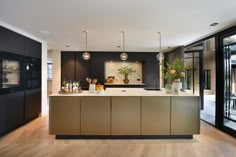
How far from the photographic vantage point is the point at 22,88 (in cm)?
478

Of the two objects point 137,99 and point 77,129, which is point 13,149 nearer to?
point 77,129

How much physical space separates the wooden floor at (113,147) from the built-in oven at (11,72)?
3.59 feet

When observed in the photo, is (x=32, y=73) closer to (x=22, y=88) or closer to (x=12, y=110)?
(x=22, y=88)

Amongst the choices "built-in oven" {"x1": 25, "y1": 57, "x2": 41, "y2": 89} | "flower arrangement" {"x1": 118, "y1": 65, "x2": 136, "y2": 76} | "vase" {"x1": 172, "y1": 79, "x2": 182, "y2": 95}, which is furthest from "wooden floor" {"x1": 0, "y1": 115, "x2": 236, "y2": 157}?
"flower arrangement" {"x1": 118, "y1": 65, "x2": 136, "y2": 76}

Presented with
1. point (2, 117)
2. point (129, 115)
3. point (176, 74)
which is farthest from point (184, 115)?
point (2, 117)

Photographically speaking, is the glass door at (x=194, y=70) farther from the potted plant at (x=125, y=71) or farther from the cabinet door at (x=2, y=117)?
the cabinet door at (x=2, y=117)

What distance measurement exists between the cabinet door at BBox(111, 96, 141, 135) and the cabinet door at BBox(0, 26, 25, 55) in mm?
2671

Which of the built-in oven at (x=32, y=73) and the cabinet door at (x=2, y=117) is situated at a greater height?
the built-in oven at (x=32, y=73)

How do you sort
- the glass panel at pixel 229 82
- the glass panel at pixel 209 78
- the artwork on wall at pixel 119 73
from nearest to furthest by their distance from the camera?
the glass panel at pixel 229 82 < the glass panel at pixel 209 78 < the artwork on wall at pixel 119 73

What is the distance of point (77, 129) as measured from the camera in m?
3.89

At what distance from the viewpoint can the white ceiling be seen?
9.42 feet

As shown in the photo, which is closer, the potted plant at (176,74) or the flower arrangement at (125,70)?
the potted plant at (176,74)

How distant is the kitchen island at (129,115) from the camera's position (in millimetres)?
3889

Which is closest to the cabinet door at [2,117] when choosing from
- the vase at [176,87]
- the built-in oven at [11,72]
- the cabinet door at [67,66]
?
the built-in oven at [11,72]
